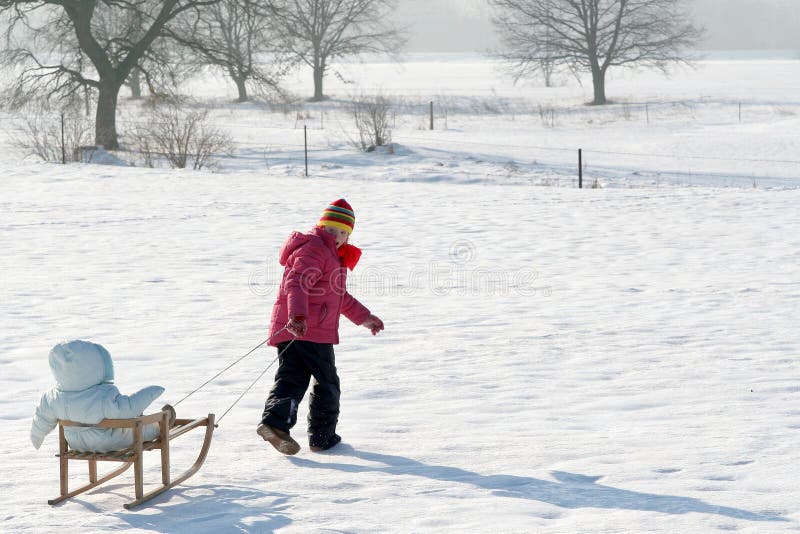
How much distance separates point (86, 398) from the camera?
13.7 feet

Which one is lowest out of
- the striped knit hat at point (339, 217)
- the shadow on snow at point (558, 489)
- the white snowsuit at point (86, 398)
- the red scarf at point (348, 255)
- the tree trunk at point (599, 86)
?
the shadow on snow at point (558, 489)

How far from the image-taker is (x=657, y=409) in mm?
5625

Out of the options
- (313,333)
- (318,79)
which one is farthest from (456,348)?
(318,79)

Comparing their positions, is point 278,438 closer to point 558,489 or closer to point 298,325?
point 298,325

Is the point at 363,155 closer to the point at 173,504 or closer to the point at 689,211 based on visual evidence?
the point at 689,211

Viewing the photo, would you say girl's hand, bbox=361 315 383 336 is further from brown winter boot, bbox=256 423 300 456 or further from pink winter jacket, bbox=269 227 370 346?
brown winter boot, bbox=256 423 300 456

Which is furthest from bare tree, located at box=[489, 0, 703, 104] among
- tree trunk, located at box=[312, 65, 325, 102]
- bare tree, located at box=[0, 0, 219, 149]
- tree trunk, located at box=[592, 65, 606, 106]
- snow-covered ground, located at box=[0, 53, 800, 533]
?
snow-covered ground, located at box=[0, 53, 800, 533]

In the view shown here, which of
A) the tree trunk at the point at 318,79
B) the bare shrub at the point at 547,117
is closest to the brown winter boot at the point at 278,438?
the bare shrub at the point at 547,117

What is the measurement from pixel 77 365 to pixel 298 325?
3.28 feet

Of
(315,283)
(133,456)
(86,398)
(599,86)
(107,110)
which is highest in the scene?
(599,86)

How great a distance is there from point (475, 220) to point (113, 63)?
19.9 m

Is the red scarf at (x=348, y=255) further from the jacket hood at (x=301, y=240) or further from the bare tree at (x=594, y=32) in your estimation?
the bare tree at (x=594, y=32)

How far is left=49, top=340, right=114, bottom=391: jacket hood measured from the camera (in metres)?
4.17

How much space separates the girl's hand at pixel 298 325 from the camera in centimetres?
471
